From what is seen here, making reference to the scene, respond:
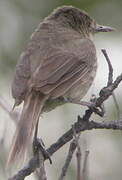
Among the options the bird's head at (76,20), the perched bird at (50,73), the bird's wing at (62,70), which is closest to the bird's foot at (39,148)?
the perched bird at (50,73)

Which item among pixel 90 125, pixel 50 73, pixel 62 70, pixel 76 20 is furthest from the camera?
pixel 76 20

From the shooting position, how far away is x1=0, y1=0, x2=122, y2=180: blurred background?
842 cm

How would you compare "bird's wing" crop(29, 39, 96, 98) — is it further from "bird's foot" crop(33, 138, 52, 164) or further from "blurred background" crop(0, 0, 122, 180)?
"blurred background" crop(0, 0, 122, 180)

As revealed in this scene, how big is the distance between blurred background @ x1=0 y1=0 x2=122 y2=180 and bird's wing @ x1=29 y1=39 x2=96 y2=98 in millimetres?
1130

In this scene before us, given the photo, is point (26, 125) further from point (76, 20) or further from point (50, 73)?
point (76, 20)

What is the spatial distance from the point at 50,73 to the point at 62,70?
0.15 meters

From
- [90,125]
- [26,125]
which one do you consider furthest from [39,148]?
[90,125]

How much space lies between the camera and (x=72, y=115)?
9.56 metres

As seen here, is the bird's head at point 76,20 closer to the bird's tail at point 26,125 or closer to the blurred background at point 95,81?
the blurred background at point 95,81

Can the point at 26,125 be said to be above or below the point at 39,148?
above

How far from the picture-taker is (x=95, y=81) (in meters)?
8.66

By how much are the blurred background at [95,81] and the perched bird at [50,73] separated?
0.96 meters

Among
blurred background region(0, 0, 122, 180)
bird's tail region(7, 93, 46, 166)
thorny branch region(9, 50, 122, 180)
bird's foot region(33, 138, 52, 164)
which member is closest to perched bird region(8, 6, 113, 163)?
bird's tail region(7, 93, 46, 166)

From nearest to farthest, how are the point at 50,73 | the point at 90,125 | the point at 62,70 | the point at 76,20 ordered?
the point at 90,125, the point at 50,73, the point at 62,70, the point at 76,20
